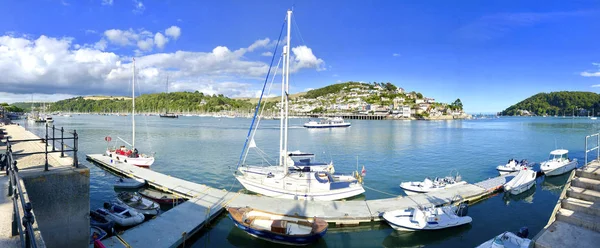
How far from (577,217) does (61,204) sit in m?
11.1

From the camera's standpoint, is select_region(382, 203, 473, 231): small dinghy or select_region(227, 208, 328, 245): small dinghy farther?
select_region(382, 203, 473, 231): small dinghy

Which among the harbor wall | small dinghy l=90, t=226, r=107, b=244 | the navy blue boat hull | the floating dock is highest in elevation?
the harbor wall

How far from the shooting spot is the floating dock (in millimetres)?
13000

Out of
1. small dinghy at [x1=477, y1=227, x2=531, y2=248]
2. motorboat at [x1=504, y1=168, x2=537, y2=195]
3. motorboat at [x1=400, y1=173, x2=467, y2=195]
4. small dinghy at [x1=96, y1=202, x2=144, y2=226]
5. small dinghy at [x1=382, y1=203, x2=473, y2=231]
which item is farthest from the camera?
motorboat at [x1=504, y1=168, x2=537, y2=195]

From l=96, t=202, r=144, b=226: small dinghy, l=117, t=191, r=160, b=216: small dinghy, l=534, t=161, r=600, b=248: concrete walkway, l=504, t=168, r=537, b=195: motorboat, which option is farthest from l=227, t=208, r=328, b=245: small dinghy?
l=504, t=168, r=537, b=195: motorboat

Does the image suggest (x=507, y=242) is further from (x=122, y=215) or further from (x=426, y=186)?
(x=122, y=215)

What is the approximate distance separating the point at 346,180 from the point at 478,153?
3340 centimetres

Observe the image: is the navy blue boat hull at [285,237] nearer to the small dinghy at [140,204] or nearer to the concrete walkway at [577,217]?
the small dinghy at [140,204]

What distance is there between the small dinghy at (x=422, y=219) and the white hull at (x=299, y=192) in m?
4.51

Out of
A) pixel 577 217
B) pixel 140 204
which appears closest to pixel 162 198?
pixel 140 204

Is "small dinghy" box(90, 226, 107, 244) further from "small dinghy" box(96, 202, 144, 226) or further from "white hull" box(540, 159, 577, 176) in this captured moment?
"white hull" box(540, 159, 577, 176)

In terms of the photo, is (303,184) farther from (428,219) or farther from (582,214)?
(582,214)

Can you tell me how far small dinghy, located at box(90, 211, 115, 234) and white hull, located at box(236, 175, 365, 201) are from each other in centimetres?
847

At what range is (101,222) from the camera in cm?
1486
